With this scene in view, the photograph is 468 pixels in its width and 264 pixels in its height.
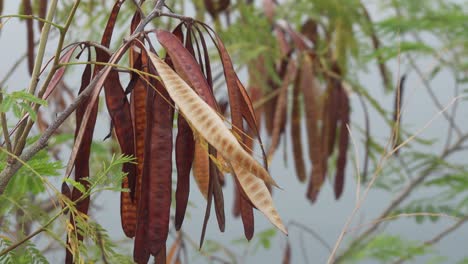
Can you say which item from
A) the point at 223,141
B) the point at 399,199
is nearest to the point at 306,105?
the point at 399,199

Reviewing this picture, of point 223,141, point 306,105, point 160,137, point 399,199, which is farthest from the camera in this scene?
point 399,199

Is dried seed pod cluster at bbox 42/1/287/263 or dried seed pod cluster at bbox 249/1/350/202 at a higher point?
dried seed pod cluster at bbox 249/1/350/202

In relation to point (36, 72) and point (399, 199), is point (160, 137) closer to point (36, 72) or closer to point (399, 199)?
point (36, 72)

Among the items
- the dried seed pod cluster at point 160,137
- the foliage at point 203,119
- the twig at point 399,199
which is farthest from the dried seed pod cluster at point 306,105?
the dried seed pod cluster at point 160,137

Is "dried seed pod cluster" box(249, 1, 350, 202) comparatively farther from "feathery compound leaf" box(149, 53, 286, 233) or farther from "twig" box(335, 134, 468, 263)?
"feathery compound leaf" box(149, 53, 286, 233)

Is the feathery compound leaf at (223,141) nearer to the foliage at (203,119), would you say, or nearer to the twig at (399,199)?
the foliage at (203,119)

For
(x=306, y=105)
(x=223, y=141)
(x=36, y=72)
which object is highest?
(x=306, y=105)

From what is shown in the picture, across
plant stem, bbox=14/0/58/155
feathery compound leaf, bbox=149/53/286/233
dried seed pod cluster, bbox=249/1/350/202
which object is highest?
dried seed pod cluster, bbox=249/1/350/202

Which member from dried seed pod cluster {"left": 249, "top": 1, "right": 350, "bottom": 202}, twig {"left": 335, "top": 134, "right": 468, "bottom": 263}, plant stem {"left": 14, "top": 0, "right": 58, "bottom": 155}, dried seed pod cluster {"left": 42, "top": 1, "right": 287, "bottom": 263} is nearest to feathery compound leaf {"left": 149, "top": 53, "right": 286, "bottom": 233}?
dried seed pod cluster {"left": 42, "top": 1, "right": 287, "bottom": 263}

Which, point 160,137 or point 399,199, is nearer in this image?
point 160,137
